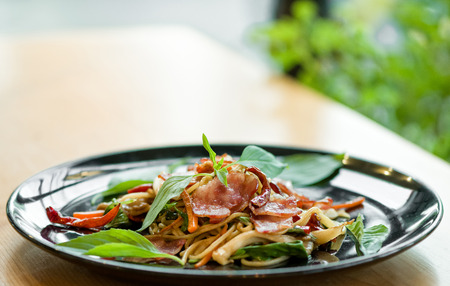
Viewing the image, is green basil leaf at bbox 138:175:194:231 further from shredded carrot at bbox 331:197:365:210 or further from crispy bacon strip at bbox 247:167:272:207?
shredded carrot at bbox 331:197:365:210

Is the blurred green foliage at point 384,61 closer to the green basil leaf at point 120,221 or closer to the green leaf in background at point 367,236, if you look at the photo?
the green leaf in background at point 367,236

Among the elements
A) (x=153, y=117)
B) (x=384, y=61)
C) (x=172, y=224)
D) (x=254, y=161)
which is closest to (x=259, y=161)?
Answer: (x=254, y=161)

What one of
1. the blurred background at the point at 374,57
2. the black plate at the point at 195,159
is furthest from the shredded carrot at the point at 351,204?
the blurred background at the point at 374,57

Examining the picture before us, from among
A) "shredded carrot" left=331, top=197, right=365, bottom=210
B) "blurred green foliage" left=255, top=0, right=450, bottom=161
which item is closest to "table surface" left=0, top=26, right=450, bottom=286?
"shredded carrot" left=331, top=197, right=365, bottom=210

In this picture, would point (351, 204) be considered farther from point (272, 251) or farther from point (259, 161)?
point (272, 251)

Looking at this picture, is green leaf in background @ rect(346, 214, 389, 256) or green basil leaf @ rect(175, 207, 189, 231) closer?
green leaf in background @ rect(346, 214, 389, 256)

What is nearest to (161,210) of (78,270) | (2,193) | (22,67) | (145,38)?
(78,270)
